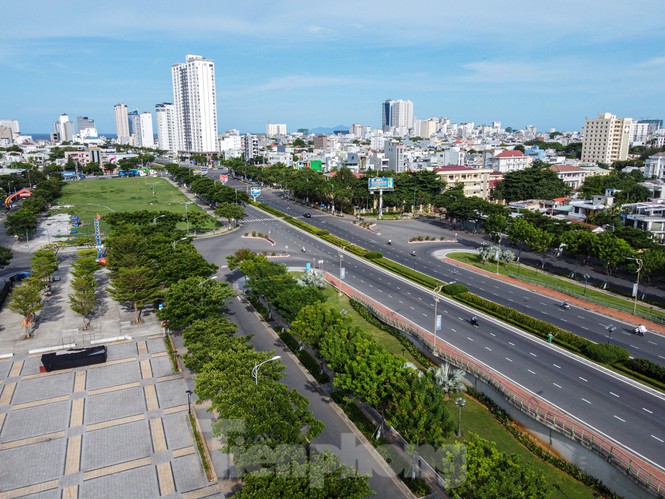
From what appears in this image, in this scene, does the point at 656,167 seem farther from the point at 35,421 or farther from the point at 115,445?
the point at 35,421

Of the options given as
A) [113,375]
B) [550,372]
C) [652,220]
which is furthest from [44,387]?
[652,220]

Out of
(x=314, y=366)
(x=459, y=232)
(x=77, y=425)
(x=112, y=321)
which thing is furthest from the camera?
(x=459, y=232)

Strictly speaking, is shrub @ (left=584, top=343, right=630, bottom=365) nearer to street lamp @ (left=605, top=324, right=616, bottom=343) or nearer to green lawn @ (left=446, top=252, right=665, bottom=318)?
street lamp @ (left=605, top=324, right=616, bottom=343)

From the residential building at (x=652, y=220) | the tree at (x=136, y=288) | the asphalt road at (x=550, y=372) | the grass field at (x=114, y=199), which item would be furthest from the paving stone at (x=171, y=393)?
the residential building at (x=652, y=220)

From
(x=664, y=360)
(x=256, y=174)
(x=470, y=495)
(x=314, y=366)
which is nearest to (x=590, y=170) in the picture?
(x=256, y=174)

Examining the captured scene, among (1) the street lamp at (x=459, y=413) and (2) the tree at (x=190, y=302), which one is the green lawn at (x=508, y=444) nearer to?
(1) the street lamp at (x=459, y=413)

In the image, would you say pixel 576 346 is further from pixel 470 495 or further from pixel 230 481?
pixel 230 481
